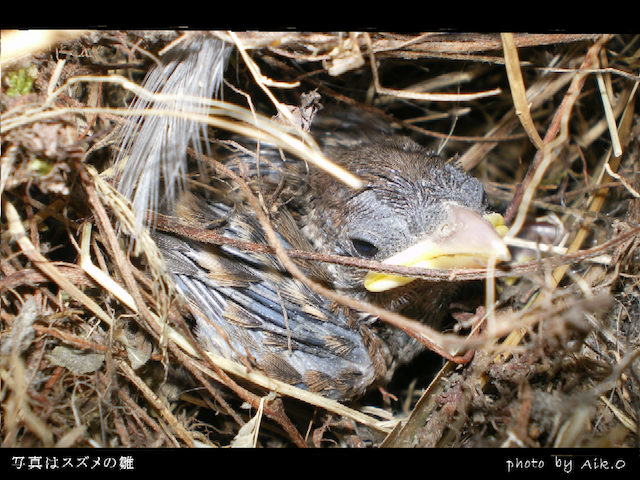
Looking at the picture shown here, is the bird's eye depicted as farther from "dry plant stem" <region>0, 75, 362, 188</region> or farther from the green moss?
the green moss

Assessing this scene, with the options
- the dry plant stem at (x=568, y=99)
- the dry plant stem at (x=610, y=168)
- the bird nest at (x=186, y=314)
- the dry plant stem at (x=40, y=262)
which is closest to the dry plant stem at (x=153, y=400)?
the bird nest at (x=186, y=314)

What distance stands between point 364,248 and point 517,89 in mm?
697

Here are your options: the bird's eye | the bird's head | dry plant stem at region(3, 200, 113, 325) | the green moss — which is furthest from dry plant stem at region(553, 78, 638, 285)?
the green moss

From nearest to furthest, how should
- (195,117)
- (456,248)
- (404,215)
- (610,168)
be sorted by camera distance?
(195,117) < (456,248) < (404,215) < (610,168)

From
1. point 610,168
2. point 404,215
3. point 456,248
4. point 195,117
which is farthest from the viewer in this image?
point 610,168

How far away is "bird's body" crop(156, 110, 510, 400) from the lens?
1272 mm

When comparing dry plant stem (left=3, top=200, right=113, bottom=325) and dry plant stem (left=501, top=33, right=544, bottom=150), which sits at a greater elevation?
dry plant stem (left=501, top=33, right=544, bottom=150)

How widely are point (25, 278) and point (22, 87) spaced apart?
52cm

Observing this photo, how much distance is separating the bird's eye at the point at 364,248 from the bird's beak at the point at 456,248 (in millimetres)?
92

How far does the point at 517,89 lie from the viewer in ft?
4.13

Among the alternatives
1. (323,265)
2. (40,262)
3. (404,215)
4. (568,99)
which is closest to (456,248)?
(404,215)

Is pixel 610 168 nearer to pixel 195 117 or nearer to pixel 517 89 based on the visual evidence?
pixel 517 89
